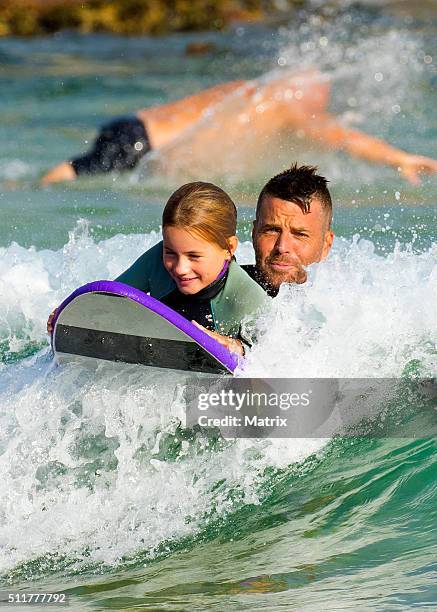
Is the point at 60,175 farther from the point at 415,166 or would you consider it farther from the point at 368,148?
the point at 415,166

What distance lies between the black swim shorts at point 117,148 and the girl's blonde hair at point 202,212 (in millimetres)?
5544

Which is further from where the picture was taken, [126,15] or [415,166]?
[126,15]

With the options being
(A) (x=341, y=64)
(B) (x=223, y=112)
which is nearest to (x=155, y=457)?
(B) (x=223, y=112)

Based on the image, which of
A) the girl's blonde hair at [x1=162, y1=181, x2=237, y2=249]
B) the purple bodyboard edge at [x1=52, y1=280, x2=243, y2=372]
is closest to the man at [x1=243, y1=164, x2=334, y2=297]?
the girl's blonde hair at [x1=162, y1=181, x2=237, y2=249]

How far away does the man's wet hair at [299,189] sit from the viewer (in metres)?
4.52

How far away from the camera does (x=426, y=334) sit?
503 cm

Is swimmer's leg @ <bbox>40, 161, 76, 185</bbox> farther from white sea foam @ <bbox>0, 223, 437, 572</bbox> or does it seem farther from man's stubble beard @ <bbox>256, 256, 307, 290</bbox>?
man's stubble beard @ <bbox>256, 256, 307, 290</bbox>

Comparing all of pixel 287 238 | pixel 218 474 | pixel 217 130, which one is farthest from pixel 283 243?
pixel 217 130

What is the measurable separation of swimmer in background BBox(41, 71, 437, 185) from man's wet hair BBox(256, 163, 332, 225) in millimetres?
4448

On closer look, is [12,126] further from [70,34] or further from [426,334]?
[426,334]

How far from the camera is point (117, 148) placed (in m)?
9.86

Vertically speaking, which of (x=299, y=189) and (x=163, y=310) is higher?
(x=299, y=189)

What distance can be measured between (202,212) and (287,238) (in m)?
0.58

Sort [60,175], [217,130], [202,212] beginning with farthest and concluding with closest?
1. [217,130]
2. [60,175]
3. [202,212]
